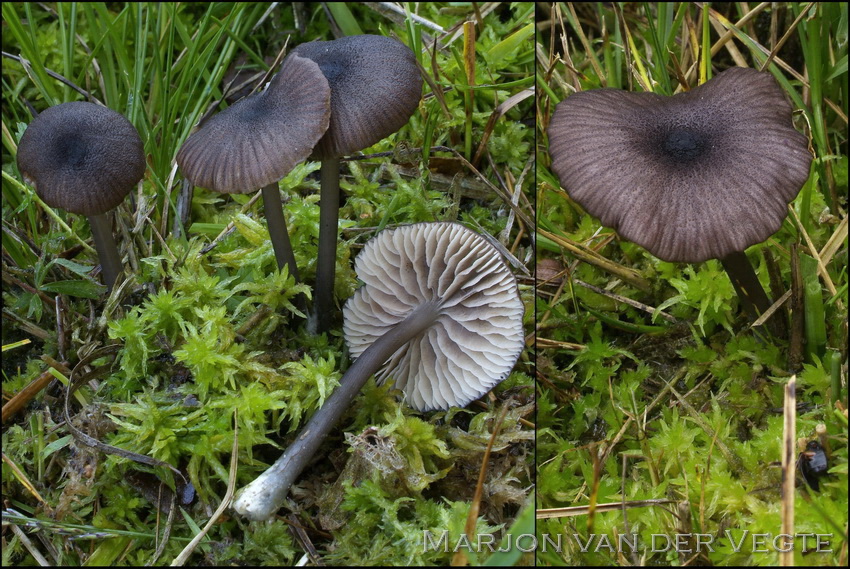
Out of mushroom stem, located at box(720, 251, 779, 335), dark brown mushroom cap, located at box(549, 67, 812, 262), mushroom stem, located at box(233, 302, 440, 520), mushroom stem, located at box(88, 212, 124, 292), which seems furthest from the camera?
mushroom stem, located at box(88, 212, 124, 292)

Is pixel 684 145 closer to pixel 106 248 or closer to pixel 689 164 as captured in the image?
pixel 689 164

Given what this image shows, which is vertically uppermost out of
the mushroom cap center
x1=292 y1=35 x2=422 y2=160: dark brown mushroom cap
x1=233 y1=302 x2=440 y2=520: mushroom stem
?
x1=292 y1=35 x2=422 y2=160: dark brown mushroom cap

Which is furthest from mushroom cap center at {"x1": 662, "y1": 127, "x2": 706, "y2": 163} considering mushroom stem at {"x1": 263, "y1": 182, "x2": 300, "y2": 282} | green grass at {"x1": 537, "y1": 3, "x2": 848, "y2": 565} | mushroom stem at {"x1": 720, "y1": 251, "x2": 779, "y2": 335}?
mushroom stem at {"x1": 263, "y1": 182, "x2": 300, "y2": 282}

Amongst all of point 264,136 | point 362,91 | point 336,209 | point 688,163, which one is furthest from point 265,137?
point 688,163

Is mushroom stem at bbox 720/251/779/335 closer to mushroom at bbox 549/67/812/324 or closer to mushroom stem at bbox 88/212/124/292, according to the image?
mushroom at bbox 549/67/812/324

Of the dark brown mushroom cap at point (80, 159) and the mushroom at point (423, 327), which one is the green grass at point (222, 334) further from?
the dark brown mushroom cap at point (80, 159)

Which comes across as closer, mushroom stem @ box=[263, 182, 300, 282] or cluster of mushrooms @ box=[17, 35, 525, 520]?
cluster of mushrooms @ box=[17, 35, 525, 520]

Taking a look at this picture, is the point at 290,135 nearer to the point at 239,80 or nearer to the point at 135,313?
the point at 135,313
